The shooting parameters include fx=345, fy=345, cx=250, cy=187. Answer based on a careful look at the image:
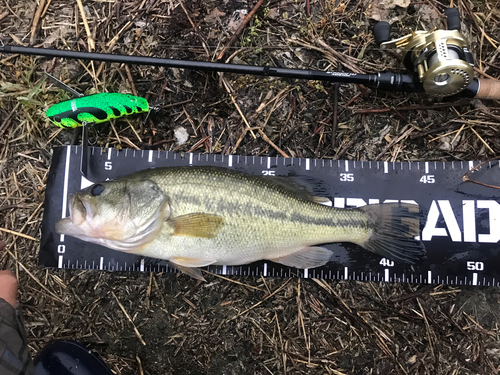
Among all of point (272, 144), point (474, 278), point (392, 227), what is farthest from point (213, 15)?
point (474, 278)

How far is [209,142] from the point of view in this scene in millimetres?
3309

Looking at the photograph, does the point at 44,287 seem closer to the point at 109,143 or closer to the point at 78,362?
the point at 78,362

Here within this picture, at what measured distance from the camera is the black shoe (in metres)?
3.04

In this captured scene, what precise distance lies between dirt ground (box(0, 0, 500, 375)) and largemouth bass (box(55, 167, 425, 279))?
1.74 ft

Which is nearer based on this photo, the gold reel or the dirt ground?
the gold reel

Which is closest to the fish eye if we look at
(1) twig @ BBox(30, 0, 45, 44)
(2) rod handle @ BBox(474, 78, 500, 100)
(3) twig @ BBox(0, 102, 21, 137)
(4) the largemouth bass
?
(4) the largemouth bass

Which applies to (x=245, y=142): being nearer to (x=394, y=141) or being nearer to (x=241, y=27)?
(x=241, y=27)

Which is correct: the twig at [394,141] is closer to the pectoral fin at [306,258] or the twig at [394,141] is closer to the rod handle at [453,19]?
the rod handle at [453,19]

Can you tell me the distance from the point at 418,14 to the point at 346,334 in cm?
313

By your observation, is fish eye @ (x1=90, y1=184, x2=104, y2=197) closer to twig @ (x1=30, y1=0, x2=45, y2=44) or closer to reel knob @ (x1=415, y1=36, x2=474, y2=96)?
twig @ (x1=30, y1=0, x2=45, y2=44)

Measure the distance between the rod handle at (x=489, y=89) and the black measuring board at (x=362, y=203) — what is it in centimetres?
60

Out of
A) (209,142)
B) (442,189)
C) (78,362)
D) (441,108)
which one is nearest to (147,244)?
(209,142)

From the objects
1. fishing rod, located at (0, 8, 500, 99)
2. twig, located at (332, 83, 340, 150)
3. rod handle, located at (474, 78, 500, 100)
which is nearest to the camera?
fishing rod, located at (0, 8, 500, 99)

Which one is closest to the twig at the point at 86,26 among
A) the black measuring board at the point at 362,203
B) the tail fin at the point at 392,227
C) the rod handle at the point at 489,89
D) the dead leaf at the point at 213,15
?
the black measuring board at the point at 362,203
